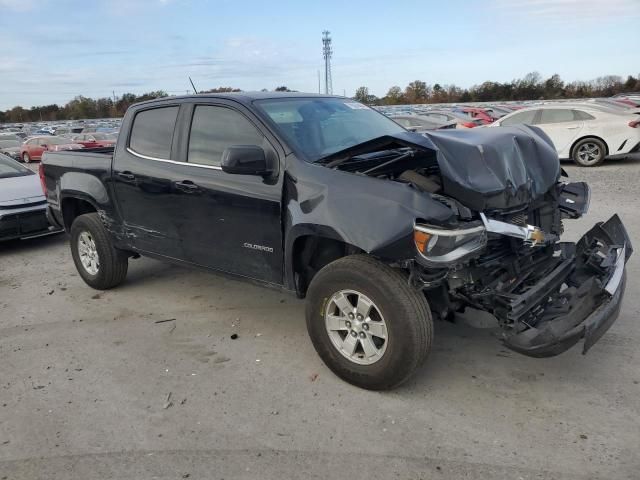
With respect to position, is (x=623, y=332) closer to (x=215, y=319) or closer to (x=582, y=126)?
(x=215, y=319)

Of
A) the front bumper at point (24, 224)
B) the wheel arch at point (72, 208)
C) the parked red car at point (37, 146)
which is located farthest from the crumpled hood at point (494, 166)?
the parked red car at point (37, 146)

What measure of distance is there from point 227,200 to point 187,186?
481mm

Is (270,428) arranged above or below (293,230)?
below

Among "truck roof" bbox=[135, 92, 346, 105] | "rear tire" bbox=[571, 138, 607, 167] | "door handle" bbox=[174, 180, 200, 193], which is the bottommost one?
"rear tire" bbox=[571, 138, 607, 167]

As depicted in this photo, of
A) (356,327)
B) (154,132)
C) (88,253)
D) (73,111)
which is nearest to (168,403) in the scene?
(356,327)

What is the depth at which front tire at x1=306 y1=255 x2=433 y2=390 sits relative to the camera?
10.6 feet

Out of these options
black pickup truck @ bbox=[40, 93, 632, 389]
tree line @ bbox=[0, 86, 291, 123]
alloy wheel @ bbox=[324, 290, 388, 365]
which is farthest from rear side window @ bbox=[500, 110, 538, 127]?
tree line @ bbox=[0, 86, 291, 123]

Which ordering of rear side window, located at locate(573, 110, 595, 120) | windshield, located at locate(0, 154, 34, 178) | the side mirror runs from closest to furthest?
the side mirror, windshield, located at locate(0, 154, 34, 178), rear side window, located at locate(573, 110, 595, 120)

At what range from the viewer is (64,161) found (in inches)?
229

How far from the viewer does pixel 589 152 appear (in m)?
13.8

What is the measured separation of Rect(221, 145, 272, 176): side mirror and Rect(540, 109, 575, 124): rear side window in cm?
1249

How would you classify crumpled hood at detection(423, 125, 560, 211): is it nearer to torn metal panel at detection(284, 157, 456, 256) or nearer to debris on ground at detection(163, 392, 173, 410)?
torn metal panel at detection(284, 157, 456, 256)

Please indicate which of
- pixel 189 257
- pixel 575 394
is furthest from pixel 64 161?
pixel 575 394

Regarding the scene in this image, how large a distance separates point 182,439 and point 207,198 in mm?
1856
